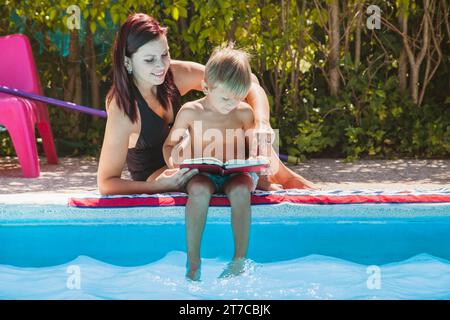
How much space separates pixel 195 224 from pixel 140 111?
27.4 inches

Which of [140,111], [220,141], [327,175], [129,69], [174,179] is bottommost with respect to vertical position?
[327,175]

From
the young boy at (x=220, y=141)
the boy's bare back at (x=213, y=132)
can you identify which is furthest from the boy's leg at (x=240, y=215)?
the boy's bare back at (x=213, y=132)

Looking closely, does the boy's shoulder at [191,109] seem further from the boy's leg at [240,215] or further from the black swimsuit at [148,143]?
the boy's leg at [240,215]

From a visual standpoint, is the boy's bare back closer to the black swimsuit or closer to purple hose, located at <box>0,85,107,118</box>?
the black swimsuit

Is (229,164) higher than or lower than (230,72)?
lower

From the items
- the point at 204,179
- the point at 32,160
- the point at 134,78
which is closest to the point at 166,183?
the point at 204,179

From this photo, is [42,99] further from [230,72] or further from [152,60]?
[230,72]

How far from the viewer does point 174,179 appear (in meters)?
3.74

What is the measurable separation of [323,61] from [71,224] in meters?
3.47

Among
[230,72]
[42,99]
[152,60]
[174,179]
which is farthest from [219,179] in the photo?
[42,99]

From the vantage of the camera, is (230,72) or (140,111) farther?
(140,111)

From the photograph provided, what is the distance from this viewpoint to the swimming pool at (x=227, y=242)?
3.71 meters

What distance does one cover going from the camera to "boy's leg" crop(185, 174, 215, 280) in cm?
353
